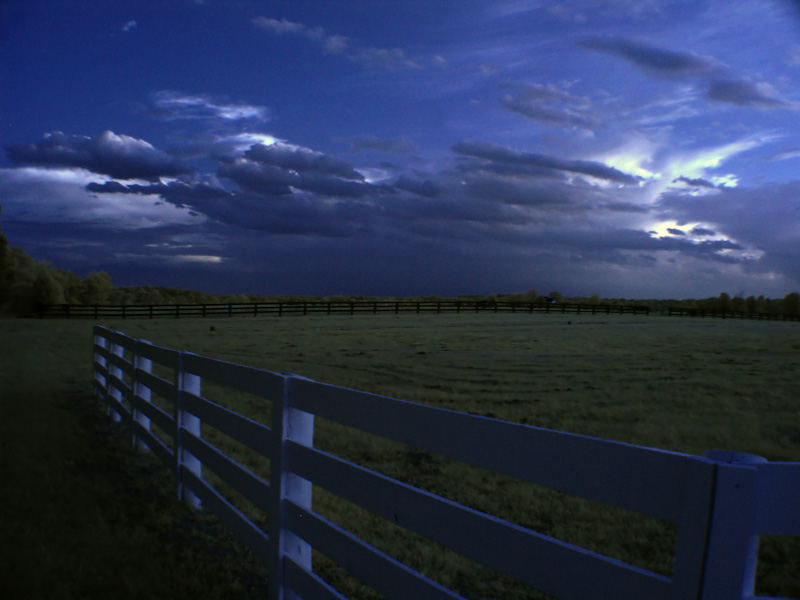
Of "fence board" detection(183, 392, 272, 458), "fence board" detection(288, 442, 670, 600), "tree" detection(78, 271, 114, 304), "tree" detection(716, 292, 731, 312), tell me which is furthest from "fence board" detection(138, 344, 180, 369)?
"tree" detection(716, 292, 731, 312)

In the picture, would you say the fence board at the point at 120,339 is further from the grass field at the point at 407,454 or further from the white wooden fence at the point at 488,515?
the white wooden fence at the point at 488,515

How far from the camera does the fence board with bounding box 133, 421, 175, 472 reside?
5120mm

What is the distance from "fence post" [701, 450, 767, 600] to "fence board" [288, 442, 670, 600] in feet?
0.45

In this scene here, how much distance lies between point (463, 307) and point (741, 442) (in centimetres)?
4749

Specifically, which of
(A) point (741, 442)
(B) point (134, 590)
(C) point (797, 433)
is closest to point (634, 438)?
(A) point (741, 442)

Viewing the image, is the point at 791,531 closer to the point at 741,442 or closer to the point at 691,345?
the point at 741,442

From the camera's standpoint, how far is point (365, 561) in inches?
101

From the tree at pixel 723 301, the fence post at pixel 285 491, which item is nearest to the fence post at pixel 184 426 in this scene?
the fence post at pixel 285 491

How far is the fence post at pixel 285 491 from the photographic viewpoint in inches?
122

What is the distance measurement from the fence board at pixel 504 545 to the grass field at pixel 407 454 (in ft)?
4.49

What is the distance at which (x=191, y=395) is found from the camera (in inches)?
185

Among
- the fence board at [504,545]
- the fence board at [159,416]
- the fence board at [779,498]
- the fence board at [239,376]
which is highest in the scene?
the fence board at [779,498]

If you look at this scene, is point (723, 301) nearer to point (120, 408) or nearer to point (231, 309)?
point (231, 309)

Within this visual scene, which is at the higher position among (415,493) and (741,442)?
(415,493)
